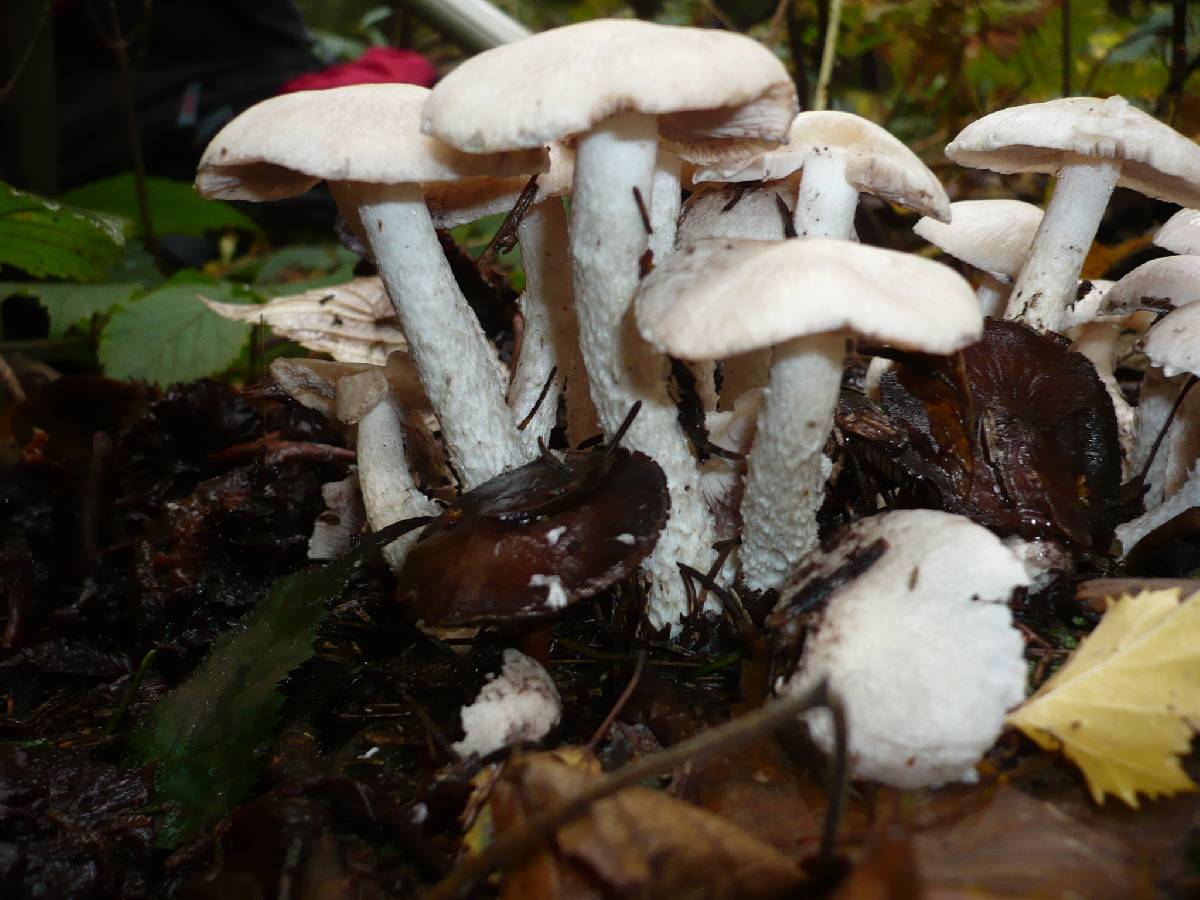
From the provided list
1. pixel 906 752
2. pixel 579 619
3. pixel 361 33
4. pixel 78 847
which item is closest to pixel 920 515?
pixel 906 752

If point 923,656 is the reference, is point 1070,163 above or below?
above

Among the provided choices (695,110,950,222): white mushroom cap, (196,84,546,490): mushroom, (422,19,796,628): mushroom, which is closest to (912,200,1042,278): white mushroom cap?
(695,110,950,222): white mushroom cap

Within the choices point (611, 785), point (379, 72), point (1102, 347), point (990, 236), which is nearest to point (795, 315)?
point (611, 785)

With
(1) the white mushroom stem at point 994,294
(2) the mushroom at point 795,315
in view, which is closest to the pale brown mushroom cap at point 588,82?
(2) the mushroom at point 795,315

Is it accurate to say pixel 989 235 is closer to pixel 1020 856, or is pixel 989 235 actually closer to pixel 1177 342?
pixel 1177 342

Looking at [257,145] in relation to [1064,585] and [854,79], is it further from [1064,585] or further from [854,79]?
[854,79]

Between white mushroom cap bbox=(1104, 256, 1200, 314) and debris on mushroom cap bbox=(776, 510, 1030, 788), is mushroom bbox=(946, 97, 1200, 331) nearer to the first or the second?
white mushroom cap bbox=(1104, 256, 1200, 314)
